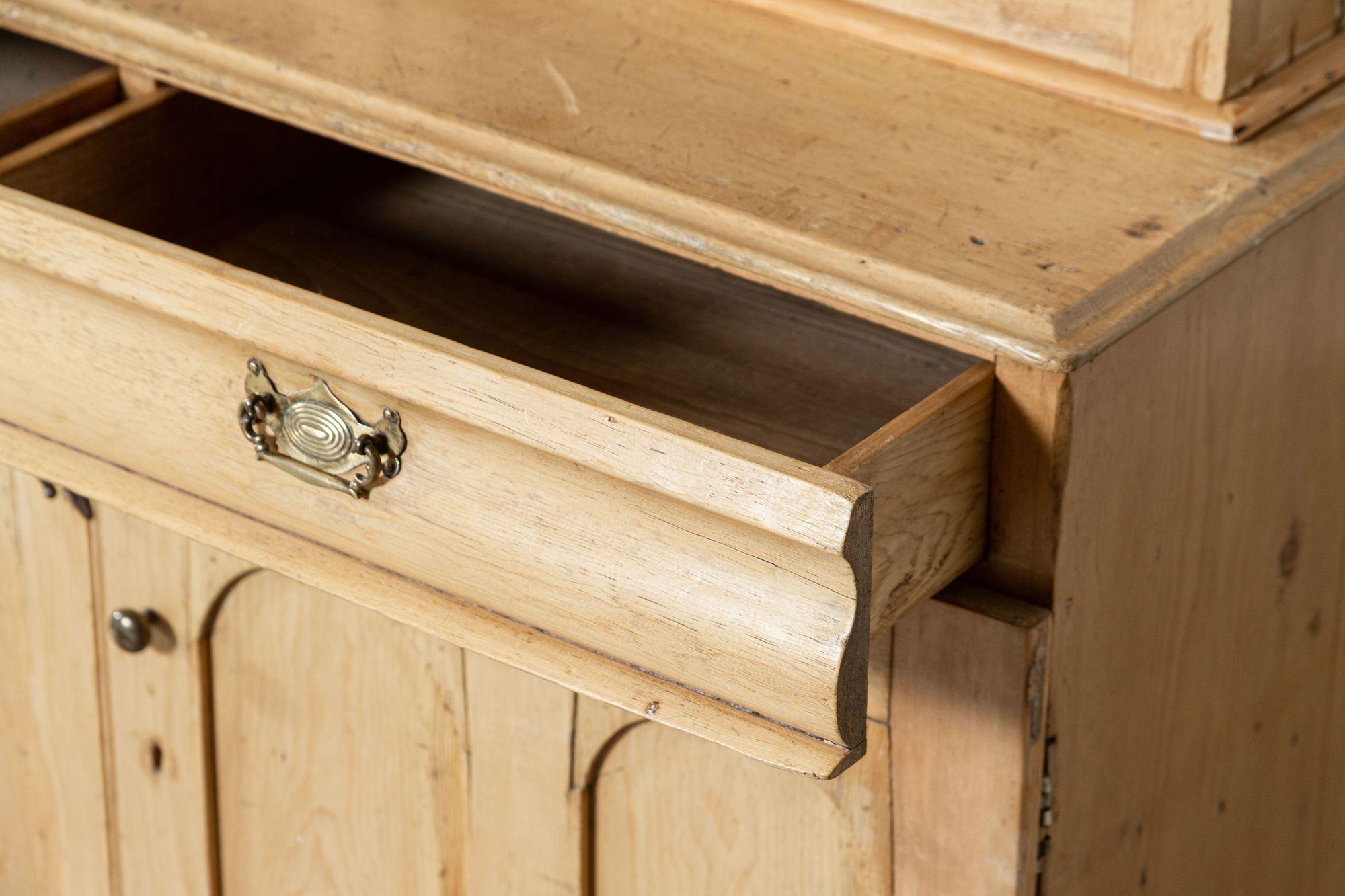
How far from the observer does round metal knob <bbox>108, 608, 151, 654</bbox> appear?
109 centimetres

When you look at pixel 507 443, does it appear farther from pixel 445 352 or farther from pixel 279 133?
pixel 279 133

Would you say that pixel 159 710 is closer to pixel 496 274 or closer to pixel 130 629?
pixel 130 629

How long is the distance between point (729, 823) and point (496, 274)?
327mm

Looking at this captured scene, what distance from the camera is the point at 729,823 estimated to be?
917 millimetres

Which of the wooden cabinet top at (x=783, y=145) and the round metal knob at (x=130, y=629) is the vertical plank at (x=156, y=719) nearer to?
the round metal knob at (x=130, y=629)

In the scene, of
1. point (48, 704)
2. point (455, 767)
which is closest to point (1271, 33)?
point (455, 767)

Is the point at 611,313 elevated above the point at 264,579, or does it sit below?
above

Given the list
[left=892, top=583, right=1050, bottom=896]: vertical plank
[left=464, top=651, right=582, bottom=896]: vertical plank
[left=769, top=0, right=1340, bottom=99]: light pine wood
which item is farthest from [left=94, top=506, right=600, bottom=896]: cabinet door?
[left=769, top=0, right=1340, bottom=99]: light pine wood

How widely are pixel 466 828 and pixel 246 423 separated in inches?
13.8

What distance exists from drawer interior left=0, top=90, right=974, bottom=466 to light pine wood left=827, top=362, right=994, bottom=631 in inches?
4.0

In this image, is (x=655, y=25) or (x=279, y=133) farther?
(x=279, y=133)

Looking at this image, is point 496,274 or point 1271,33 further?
point 496,274

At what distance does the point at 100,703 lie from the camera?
116cm

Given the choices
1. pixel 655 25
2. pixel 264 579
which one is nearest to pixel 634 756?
pixel 264 579
